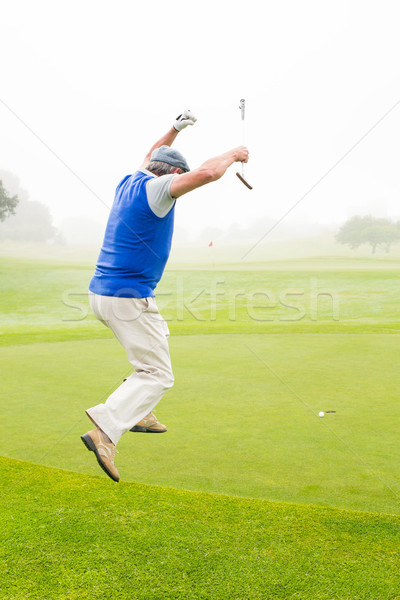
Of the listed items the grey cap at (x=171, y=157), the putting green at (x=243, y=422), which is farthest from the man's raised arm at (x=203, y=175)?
the putting green at (x=243, y=422)

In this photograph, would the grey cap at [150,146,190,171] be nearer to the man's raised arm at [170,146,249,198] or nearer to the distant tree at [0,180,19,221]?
the man's raised arm at [170,146,249,198]

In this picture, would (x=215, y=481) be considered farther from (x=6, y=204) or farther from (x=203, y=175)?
(x=6, y=204)

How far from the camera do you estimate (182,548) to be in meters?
2.43

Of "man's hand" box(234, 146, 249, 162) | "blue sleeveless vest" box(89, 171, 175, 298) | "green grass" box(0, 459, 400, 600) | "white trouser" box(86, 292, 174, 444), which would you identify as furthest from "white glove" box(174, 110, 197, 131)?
"green grass" box(0, 459, 400, 600)

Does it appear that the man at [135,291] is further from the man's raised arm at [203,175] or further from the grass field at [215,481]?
the grass field at [215,481]

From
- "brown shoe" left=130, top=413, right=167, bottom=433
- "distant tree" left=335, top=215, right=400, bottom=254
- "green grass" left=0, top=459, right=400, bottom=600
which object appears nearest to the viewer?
"green grass" left=0, top=459, right=400, bottom=600

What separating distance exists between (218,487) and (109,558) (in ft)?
2.69

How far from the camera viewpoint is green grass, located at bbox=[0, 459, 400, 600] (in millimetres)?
2178

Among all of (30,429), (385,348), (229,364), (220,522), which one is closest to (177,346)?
(229,364)

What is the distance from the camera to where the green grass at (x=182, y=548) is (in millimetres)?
2178

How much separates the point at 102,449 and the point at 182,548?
2.56ft

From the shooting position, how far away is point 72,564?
2.34 m

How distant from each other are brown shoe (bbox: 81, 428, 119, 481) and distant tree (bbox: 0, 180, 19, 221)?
24.0 metres

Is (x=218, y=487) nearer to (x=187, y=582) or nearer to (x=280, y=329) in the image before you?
(x=187, y=582)
